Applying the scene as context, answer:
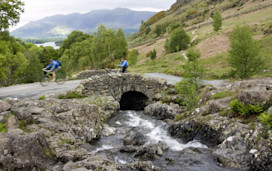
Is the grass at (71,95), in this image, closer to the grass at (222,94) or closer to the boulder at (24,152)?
the boulder at (24,152)

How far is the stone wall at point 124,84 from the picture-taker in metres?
24.0

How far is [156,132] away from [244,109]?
6.55 m

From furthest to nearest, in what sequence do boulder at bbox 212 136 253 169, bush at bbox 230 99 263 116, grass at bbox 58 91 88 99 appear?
grass at bbox 58 91 88 99, bush at bbox 230 99 263 116, boulder at bbox 212 136 253 169

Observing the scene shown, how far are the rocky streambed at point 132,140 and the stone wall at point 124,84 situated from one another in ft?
22.6

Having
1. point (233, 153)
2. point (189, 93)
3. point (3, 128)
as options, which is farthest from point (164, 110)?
point (3, 128)

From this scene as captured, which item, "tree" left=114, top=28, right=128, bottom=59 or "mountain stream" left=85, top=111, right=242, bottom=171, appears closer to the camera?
"mountain stream" left=85, top=111, right=242, bottom=171

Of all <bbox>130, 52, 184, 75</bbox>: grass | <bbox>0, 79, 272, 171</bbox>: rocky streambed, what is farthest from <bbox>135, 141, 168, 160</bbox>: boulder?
<bbox>130, 52, 184, 75</bbox>: grass

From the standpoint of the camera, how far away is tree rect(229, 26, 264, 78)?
21.1m

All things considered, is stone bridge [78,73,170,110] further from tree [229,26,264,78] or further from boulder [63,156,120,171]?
boulder [63,156,120,171]

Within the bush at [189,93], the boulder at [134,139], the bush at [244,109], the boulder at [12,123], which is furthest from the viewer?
the bush at [189,93]

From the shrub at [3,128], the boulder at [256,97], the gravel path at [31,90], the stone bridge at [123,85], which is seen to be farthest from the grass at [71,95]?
the boulder at [256,97]

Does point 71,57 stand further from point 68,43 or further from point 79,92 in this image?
point 79,92

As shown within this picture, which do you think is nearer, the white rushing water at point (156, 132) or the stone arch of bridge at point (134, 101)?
the white rushing water at point (156, 132)

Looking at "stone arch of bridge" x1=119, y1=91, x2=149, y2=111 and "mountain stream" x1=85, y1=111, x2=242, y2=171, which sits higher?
"mountain stream" x1=85, y1=111, x2=242, y2=171
